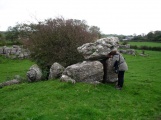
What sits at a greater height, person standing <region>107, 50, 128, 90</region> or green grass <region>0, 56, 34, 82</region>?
person standing <region>107, 50, 128, 90</region>

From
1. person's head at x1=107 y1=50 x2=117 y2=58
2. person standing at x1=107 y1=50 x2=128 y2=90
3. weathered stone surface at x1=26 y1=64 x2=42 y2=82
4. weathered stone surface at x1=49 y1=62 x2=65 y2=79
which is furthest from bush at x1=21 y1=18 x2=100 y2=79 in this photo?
person standing at x1=107 y1=50 x2=128 y2=90

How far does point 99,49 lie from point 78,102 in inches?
182

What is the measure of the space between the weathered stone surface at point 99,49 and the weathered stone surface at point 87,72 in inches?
25.5

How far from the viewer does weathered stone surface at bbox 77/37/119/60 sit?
14375 mm

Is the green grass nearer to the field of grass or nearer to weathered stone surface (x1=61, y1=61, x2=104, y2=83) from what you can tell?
the field of grass

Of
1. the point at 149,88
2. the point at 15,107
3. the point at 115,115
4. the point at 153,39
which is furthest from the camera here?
the point at 153,39

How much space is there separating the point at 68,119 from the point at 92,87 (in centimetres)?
409

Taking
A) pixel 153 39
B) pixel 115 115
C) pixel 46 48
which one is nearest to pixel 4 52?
pixel 46 48

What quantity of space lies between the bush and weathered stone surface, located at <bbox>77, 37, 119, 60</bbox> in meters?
1.82

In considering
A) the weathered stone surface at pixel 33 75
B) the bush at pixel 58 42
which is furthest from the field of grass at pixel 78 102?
the bush at pixel 58 42

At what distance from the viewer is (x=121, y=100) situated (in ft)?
38.5

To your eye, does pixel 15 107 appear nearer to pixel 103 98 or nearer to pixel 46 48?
pixel 103 98

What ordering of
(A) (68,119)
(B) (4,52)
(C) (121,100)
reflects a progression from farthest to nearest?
1. (B) (4,52)
2. (C) (121,100)
3. (A) (68,119)

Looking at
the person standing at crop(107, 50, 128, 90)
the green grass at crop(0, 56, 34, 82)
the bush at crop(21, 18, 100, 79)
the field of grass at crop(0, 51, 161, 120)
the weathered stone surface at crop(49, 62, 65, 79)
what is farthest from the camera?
the green grass at crop(0, 56, 34, 82)
